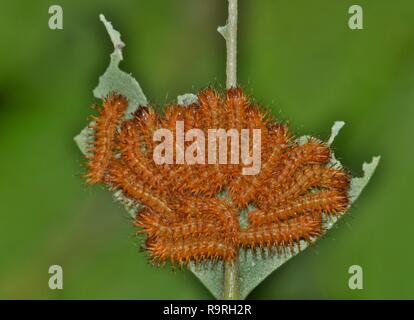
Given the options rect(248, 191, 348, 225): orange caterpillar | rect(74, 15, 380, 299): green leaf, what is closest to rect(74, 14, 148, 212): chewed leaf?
rect(74, 15, 380, 299): green leaf

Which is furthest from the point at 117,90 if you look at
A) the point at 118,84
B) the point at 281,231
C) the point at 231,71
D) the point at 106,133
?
the point at 281,231

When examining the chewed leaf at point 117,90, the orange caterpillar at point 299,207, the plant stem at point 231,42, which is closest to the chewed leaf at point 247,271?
the orange caterpillar at point 299,207

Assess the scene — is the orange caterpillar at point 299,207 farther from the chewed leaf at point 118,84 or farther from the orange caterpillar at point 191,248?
the chewed leaf at point 118,84

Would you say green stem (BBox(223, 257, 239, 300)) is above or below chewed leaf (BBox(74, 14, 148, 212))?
below

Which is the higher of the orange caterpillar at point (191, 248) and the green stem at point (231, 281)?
the orange caterpillar at point (191, 248)

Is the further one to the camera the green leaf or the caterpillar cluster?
the green leaf

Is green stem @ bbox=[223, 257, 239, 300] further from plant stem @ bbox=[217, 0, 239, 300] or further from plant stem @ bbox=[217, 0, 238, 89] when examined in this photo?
plant stem @ bbox=[217, 0, 238, 89]
